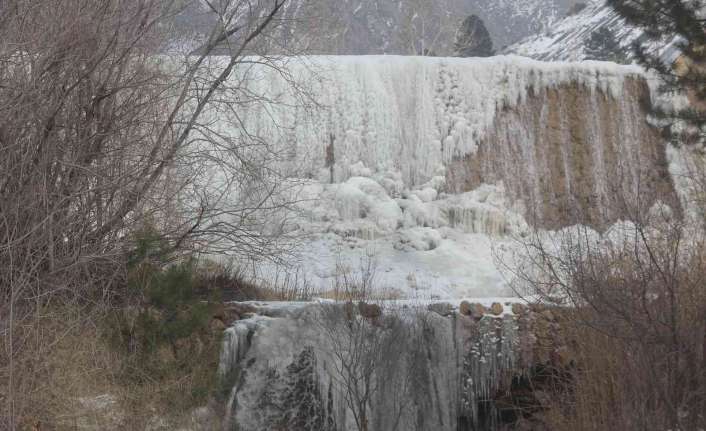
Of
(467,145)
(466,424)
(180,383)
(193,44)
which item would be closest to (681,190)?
(467,145)

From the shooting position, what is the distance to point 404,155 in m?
15.0

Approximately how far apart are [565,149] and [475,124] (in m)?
1.99

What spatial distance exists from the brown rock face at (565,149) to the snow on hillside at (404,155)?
21 cm

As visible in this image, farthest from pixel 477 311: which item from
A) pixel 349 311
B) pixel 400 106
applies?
pixel 400 106

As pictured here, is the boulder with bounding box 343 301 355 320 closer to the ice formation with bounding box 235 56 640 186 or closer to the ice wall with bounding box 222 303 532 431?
the ice wall with bounding box 222 303 532 431

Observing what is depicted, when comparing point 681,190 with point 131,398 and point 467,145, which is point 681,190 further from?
point 131,398

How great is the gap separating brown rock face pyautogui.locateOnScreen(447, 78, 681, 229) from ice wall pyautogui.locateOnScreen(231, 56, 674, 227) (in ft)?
0.07

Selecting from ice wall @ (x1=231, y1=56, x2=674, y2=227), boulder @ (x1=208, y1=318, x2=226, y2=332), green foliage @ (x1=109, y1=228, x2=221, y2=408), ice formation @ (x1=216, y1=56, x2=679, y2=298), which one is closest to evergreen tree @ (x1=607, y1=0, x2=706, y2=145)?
ice formation @ (x1=216, y1=56, x2=679, y2=298)

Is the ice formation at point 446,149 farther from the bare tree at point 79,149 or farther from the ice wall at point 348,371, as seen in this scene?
the bare tree at point 79,149

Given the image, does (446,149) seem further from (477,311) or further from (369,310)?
(369,310)

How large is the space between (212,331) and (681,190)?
11.7 meters

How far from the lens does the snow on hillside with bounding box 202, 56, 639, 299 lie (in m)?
13.3

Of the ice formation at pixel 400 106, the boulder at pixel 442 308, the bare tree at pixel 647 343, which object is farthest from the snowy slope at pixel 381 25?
the bare tree at pixel 647 343

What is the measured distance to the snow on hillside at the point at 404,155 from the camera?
13.3 meters
